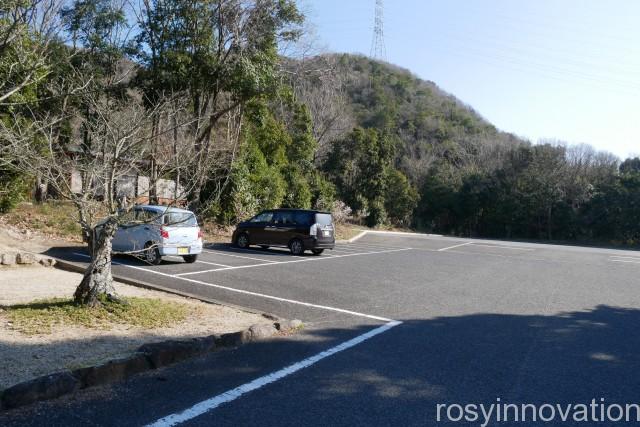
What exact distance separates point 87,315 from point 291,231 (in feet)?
38.9

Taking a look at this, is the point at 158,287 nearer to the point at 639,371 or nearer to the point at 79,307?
the point at 79,307

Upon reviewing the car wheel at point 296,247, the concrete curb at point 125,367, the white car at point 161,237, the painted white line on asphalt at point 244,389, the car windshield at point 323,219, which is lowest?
the painted white line on asphalt at point 244,389

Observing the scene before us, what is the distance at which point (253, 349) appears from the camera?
6.25m

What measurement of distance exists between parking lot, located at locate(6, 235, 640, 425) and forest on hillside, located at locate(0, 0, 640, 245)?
302 cm

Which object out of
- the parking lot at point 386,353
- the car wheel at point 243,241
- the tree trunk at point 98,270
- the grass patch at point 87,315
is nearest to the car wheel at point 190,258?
the parking lot at point 386,353

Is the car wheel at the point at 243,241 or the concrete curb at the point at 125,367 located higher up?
the car wheel at the point at 243,241

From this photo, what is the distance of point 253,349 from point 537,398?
3226mm

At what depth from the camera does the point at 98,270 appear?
6973mm

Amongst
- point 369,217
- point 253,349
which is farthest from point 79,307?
point 369,217

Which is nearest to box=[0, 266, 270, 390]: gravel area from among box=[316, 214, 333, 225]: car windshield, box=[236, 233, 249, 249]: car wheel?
box=[236, 233, 249, 249]: car wheel

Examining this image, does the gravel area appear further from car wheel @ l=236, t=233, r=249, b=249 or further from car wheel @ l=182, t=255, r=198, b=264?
car wheel @ l=236, t=233, r=249, b=249

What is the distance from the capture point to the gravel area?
195 inches

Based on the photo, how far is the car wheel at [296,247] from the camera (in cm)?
1817

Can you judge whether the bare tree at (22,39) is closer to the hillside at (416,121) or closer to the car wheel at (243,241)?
the car wheel at (243,241)
